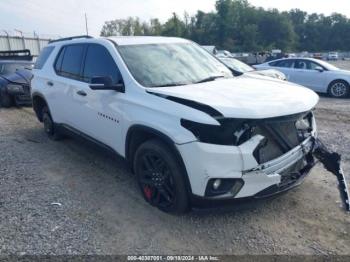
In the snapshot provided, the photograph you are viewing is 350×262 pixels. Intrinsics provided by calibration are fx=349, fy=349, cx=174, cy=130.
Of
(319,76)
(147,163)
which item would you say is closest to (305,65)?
(319,76)

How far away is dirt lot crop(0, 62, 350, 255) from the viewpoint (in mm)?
3283

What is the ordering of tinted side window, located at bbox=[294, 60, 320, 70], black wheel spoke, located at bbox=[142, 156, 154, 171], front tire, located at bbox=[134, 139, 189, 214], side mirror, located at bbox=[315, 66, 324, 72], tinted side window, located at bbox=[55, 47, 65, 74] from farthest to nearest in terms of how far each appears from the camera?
tinted side window, located at bbox=[294, 60, 320, 70]
side mirror, located at bbox=[315, 66, 324, 72]
tinted side window, located at bbox=[55, 47, 65, 74]
black wheel spoke, located at bbox=[142, 156, 154, 171]
front tire, located at bbox=[134, 139, 189, 214]

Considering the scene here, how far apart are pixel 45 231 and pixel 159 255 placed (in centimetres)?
127

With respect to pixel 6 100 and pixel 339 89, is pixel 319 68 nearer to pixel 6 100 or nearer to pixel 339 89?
pixel 339 89

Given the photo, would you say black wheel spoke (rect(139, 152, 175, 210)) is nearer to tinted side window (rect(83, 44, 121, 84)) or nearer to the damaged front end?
the damaged front end

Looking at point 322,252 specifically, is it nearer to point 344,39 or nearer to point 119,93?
A: point 119,93

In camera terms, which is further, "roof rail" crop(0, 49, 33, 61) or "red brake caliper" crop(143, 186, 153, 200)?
"roof rail" crop(0, 49, 33, 61)

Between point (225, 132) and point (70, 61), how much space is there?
3.40 m

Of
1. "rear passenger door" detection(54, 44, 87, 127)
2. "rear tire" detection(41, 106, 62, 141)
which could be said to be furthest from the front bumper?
"rear tire" detection(41, 106, 62, 141)

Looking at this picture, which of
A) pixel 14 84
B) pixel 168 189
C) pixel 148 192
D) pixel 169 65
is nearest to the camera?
pixel 168 189

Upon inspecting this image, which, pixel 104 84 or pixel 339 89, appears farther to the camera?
pixel 339 89

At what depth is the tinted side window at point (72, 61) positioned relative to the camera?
5.27 metres

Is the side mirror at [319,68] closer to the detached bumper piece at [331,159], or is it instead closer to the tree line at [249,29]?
the detached bumper piece at [331,159]

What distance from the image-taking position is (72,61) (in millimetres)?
5516
